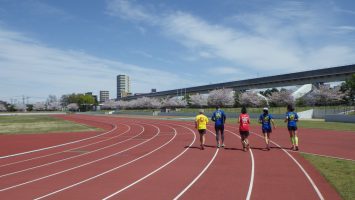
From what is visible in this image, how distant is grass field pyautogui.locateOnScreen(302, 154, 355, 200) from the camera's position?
842 centimetres

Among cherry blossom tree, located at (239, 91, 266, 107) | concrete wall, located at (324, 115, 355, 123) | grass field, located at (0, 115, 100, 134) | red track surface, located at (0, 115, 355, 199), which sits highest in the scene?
cherry blossom tree, located at (239, 91, 266, 107)

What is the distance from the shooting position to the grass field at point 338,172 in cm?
842

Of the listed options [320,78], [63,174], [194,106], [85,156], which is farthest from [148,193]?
[194,106]

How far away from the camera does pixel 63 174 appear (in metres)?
11.3

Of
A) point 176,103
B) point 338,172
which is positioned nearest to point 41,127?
point 338,172

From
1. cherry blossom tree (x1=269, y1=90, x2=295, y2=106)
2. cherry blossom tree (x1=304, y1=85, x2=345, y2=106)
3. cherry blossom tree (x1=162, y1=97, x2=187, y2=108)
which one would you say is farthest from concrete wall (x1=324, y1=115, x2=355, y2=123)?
cherry blossom tree (x1=162, y1=97, x2=187, y2=108)

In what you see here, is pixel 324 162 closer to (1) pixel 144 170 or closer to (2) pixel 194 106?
(1) pixel 144 170

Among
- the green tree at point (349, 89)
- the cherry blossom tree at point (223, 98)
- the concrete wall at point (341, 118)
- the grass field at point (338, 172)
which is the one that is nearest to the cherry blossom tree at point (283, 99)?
the green tree at point (349, 89)

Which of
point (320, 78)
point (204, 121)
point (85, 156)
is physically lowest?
point (85, 156)

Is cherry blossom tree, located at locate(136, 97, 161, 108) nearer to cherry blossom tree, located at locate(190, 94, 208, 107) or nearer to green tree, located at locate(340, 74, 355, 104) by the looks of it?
cherry blossom tree, located at locate(190, 94, 208, 107)

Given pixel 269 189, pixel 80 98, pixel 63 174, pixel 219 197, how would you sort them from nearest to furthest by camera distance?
pixel 219 197 → pixel 269 189 → pixel 63 174 → pixel 80 98

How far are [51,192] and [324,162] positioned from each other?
334 inches

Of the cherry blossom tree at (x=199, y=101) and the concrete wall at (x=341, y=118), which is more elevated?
the cherry blossom tree at (x=199, y=101)

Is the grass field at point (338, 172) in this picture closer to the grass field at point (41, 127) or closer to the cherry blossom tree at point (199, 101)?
the grass field at point (41, 127)
